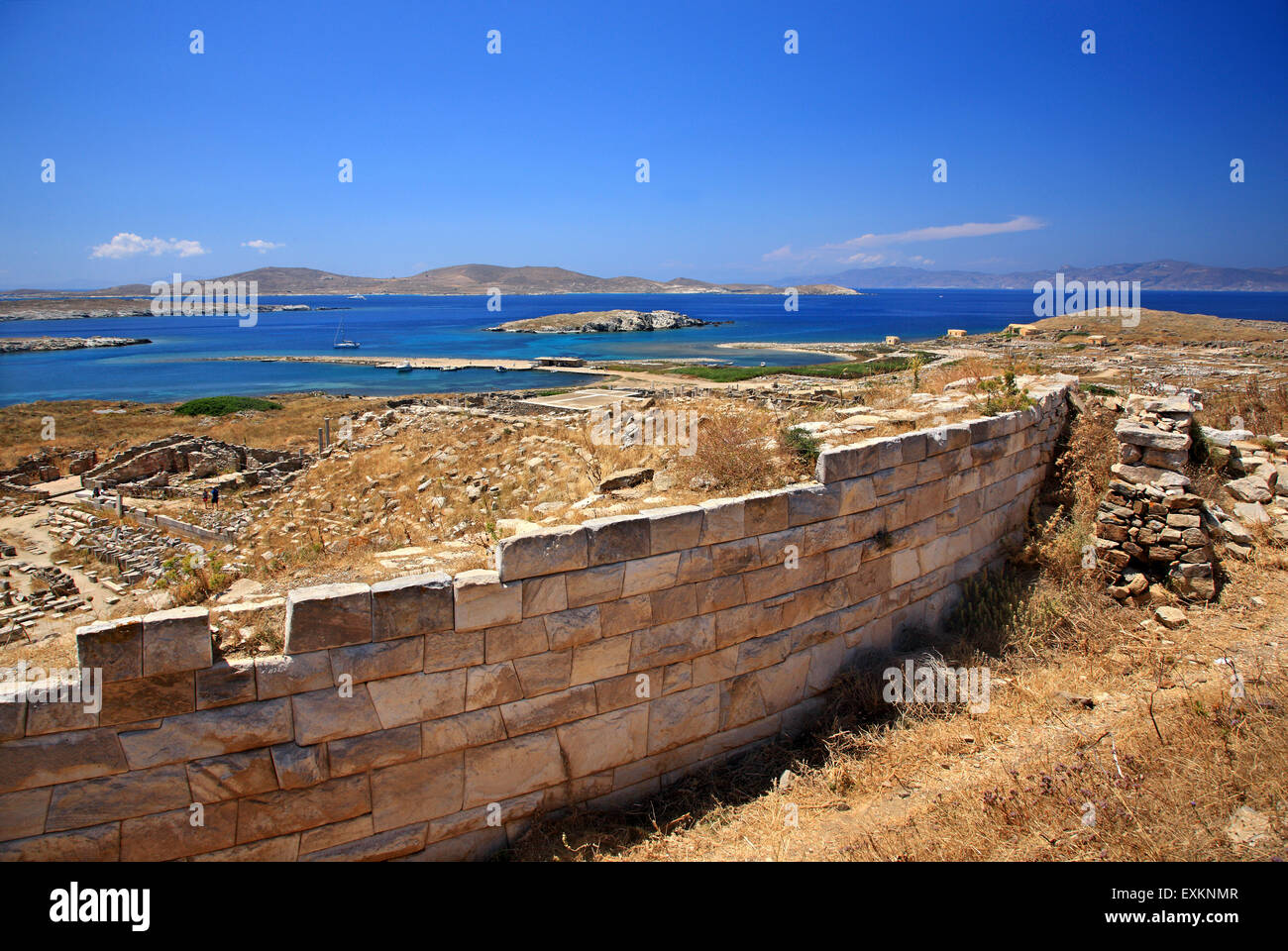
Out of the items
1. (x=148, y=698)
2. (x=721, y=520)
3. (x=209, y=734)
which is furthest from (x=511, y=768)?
(x=721, y=520)

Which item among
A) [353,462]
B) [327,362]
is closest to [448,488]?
[353,462]

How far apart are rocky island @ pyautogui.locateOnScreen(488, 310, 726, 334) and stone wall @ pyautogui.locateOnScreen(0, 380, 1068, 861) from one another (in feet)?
281

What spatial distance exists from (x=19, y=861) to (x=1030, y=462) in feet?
29.3

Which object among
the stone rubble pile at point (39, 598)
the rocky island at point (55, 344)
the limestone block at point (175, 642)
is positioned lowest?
the stone rubble pile at point (39, 598)

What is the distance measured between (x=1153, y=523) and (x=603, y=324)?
8827 cm

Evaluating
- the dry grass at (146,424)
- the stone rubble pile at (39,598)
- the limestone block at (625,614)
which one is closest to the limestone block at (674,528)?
the limestone block at (625,614)

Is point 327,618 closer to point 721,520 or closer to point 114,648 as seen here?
point 114,648

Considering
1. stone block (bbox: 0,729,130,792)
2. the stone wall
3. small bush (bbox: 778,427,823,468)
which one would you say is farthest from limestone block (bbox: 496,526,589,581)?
small bush (bbox: 778,427,823,468)

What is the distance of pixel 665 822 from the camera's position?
4.52 metres

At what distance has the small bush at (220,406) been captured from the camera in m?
37.9

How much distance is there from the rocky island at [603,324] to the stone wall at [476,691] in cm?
8572

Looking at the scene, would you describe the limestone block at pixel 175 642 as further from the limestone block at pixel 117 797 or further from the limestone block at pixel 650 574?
the limestone block at pixel 650 574

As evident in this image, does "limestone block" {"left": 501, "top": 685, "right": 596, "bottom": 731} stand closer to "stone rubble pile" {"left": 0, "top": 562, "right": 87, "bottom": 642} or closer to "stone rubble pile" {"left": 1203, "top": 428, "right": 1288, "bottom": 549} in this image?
"stone rubble pile" {"left": 1203, "top": 428, "right": 1288, "bottom": 549}
